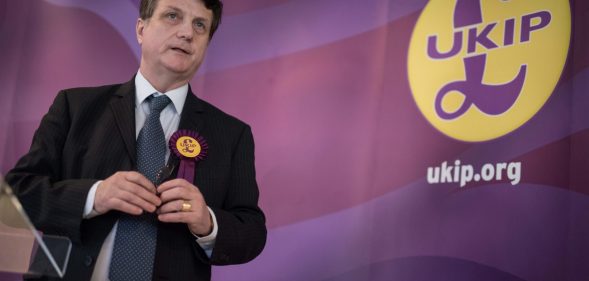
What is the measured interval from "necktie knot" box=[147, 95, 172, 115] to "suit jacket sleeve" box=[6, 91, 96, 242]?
9.0 inches

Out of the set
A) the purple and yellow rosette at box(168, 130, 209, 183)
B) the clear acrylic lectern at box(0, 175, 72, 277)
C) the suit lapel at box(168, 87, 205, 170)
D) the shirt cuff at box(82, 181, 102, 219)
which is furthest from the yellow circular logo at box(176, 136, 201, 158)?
the clear acrylic lectern at box(0, 175, 72, 277)

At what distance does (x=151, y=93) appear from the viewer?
6.20 ft

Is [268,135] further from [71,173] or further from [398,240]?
[71,173]

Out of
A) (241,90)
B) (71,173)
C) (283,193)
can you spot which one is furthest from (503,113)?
(71,173)

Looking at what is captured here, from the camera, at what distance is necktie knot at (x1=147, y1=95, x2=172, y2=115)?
1.85 meters

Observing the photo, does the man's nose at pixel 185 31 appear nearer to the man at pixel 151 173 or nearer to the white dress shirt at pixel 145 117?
the man at pixel 151 173

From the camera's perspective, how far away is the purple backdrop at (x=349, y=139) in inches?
99.5

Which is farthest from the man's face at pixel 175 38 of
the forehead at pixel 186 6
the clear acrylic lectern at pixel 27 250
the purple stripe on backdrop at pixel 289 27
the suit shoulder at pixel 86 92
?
the purple stripe on backdrop at pixel 289 27

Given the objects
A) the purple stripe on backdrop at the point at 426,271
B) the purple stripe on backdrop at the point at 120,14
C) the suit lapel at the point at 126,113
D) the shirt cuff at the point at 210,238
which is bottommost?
the purple stripe on backdrop at the point at 426,271

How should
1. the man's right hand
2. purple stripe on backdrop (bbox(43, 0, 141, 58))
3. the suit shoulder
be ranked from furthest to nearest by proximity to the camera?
purple stripe on backdrop (bbox(43, 0, 141, 58))
the suit shoulder
the man's right hand

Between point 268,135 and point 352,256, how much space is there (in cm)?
77

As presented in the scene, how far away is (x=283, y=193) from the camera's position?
132 inches

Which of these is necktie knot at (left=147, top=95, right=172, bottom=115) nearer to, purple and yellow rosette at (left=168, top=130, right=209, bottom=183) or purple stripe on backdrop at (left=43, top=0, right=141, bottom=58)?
purple and yellow rosette at (left=168, top=130, right=209, bottom=183)

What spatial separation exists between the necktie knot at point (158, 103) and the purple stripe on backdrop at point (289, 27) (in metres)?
1.56
